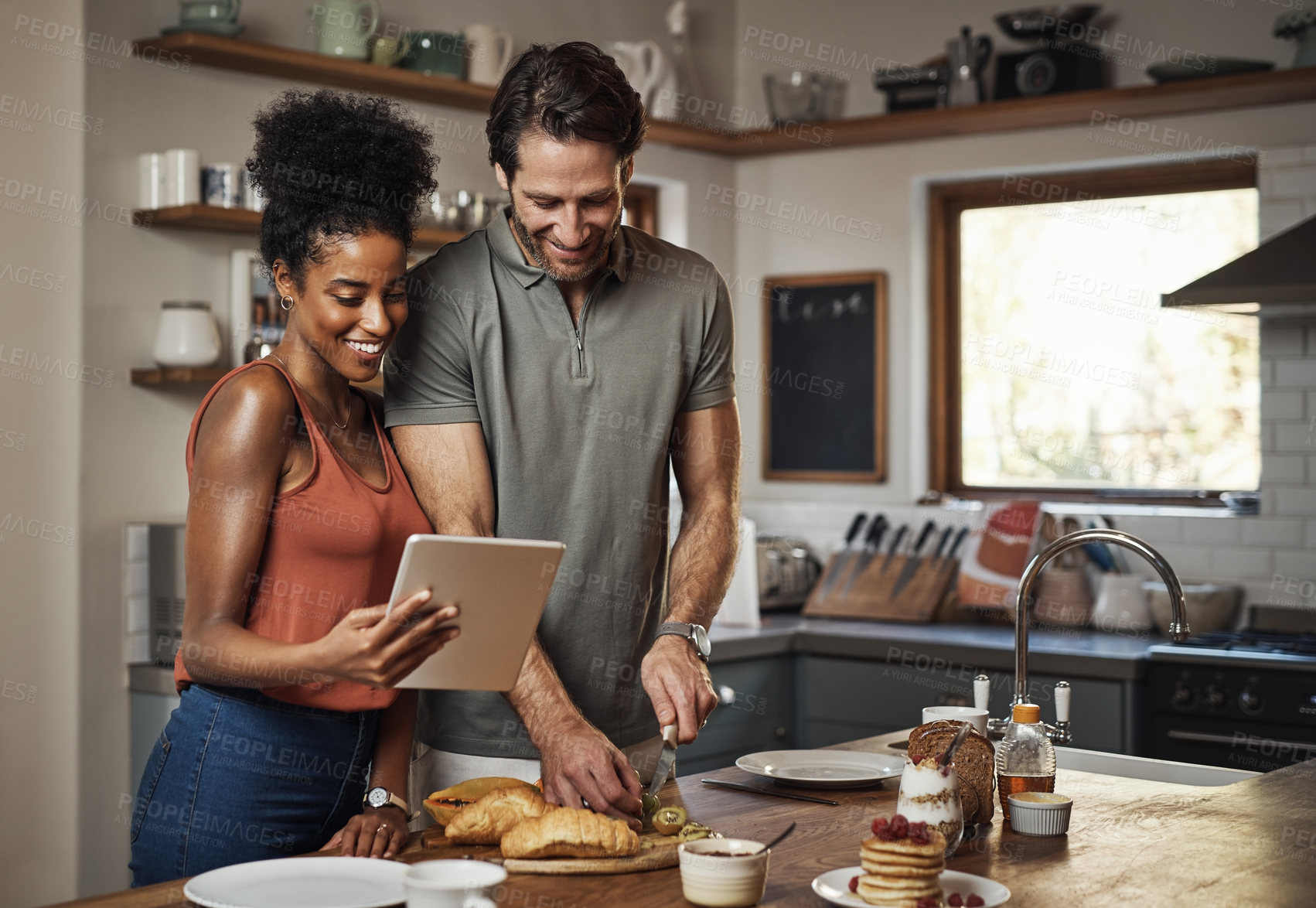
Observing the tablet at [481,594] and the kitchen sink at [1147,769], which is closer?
the tablet at [481,594]

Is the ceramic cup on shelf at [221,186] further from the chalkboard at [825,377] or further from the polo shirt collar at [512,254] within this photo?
the chalkboard at [825,377]

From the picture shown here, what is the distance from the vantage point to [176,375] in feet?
11.5

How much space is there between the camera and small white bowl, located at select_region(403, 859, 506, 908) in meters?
1.37

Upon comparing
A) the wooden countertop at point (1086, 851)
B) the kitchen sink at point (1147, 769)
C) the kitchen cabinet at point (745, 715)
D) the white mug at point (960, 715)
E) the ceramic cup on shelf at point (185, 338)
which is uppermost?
the ceramic cup on shelf at point (185, 338)

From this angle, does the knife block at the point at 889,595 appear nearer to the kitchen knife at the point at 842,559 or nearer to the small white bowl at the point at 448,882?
the kitchen knife at the point at 842,559

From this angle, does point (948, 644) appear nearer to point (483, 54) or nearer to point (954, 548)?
point (954, 548)

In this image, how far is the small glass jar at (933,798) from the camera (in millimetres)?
1675

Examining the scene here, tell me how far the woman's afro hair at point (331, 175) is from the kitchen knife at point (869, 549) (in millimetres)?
2769

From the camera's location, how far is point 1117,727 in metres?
3.69

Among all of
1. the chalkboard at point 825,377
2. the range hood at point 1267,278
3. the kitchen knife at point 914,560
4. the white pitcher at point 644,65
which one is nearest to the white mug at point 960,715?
the range hood at point 1267,278

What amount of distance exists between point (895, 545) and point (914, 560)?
0.11 m

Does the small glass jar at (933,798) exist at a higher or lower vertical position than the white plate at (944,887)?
higher

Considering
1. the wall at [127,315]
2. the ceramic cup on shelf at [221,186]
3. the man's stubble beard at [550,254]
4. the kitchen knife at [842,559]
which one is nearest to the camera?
the man's stubble beard at [550,254]

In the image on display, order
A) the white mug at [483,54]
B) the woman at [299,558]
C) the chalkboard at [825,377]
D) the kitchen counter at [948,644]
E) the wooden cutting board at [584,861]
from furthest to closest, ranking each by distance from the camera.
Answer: the chalkboard at [825,377]
the white mug at [483,54]
the kitchen counter at [948,644]
the woman at [299,558]
the wooden cutting board at [584,861]
